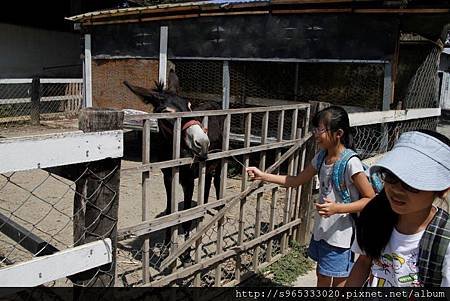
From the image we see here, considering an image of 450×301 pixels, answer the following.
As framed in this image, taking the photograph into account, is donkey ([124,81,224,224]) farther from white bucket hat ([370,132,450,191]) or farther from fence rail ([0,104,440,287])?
white bucket hat ([370,132,450,191])

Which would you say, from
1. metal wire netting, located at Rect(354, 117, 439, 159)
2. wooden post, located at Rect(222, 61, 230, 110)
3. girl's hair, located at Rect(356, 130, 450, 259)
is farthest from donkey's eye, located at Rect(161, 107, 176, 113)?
wooden post, located at Rect(222, 61, 230, 110)

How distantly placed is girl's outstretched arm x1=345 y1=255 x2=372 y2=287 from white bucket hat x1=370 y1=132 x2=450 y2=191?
502mm

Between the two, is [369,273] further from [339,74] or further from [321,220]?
[339,74]

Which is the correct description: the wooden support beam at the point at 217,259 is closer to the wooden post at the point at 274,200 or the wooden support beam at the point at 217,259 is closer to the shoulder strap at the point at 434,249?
the wooden post at the point at 274,200

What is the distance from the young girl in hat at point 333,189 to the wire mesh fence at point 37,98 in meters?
10.1

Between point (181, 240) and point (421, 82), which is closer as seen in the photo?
point (181, 240)

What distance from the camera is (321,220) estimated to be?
2441 millimetres

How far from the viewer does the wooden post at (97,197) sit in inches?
72.1

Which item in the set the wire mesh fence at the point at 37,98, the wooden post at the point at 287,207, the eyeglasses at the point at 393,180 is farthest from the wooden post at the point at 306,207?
the wire mesh fence at the point at 37,98

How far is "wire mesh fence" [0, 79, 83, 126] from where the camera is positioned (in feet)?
35.3

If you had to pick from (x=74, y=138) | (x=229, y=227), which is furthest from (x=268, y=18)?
(x=74, y=138)

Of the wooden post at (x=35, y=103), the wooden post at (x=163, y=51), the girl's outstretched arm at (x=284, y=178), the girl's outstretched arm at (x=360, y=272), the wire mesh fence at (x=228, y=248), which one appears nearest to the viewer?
the girl's outstretched arm at (x=360, y=272)

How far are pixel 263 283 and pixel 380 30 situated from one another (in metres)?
3.97

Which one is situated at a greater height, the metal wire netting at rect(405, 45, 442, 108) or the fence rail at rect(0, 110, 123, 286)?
the metal wire netting at rect(405, 45, 442, 108)
